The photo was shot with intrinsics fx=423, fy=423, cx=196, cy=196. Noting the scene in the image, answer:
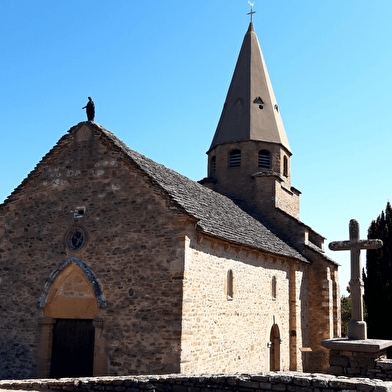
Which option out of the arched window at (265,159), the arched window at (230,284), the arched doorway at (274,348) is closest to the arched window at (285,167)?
the arched window at (265,159)

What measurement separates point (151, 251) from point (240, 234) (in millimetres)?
4203

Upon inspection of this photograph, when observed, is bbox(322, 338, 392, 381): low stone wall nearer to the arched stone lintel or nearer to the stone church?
the stone church

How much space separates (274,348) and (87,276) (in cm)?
898

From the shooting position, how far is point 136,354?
11.5 metres

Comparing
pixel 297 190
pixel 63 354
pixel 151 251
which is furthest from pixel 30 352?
pixel 297 190

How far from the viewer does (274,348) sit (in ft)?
57.3

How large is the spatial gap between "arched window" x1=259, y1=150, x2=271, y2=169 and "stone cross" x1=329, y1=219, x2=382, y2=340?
12982mm

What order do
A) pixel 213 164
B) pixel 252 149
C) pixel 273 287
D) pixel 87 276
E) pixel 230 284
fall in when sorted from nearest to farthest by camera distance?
pixel 87 276 < pixel 230 284 < pixel 273 287 < pixel 252 149 < pixel 213 164

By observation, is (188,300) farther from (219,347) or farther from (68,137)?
(68,137)

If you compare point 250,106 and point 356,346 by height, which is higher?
point 250,106

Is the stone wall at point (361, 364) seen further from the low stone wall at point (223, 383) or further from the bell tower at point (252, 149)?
the bell tower at point (252, 149)

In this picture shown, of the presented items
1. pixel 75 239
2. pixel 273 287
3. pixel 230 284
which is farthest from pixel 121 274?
pixel 273 287

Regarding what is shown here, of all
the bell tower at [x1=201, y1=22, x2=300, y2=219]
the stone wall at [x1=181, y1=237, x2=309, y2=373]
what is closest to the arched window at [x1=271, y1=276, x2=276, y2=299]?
the stone wall at [x1=181, y1=237, x2=309, y2=373]

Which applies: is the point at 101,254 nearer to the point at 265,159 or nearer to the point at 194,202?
the point at 194,202
